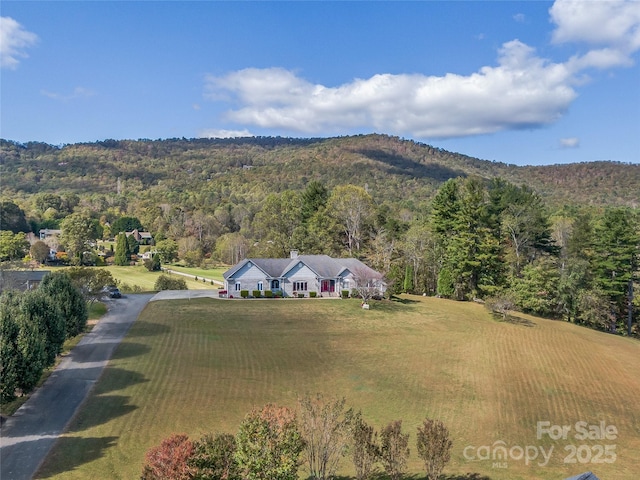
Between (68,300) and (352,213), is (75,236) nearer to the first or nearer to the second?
(352,213)

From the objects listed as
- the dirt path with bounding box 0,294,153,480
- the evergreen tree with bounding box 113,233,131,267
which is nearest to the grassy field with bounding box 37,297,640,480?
the dirt path with bounding box 0,294,153,480

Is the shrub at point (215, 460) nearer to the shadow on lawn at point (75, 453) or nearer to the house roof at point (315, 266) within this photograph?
the shadow on lawn at point (75, 453)

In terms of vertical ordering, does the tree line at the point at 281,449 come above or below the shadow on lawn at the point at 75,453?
above

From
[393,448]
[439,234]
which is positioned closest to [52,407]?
[393,448]

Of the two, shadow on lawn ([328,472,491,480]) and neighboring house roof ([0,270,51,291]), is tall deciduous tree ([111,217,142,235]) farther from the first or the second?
shadow on lawn ([328,472,491,480])

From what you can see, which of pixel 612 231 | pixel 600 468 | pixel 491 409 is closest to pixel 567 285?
pixel 612 231

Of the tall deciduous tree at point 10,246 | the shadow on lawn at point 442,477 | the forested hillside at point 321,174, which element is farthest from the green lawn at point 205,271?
the shadow on lawn at point 442,477
